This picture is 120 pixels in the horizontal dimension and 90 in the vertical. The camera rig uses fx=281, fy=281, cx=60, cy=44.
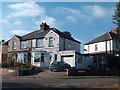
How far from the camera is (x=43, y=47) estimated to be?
175 feet

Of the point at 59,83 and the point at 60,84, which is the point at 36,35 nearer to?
the point at 59,83

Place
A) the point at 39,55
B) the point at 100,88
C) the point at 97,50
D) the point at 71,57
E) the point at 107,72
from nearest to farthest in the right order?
the point at 100,88 → the point at 107,72 → the point at 71,57 → the point at 39,55 → the point at 97,50

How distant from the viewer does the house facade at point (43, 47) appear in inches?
2021

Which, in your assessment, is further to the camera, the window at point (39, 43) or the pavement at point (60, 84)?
the window at point (39, 43)

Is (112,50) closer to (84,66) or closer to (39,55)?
(84,66)

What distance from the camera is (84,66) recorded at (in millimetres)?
50000

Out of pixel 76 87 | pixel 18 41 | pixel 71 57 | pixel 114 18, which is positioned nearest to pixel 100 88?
pixel 76 87

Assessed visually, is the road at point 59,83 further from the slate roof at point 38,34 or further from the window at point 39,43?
the window at point 39,43

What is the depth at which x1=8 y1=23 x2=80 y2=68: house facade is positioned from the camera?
51.3 metres

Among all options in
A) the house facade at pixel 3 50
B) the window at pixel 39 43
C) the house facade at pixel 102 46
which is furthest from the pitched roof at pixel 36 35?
the house facade at pixel 102 46

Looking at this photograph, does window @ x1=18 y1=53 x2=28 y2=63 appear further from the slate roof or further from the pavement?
the pavement

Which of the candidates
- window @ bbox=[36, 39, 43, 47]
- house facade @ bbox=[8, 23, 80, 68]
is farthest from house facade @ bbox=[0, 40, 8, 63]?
window @ bbox=[36, 39, 43, 47]

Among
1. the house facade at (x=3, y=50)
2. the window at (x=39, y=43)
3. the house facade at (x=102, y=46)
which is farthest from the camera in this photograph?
the house facade at (x=3, y=50)

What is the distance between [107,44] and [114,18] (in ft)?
113
